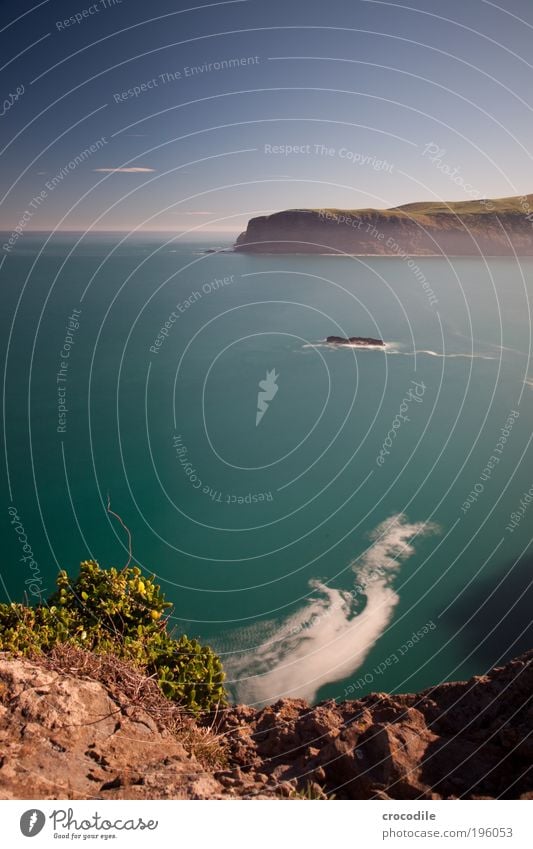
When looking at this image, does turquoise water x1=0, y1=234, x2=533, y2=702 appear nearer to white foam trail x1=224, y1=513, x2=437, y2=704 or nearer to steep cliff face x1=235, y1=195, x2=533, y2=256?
white foam trail x1=224, y1=513, x2=437, y2=704

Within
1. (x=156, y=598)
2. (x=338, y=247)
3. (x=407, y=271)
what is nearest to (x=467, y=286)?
(x=407, y=271)

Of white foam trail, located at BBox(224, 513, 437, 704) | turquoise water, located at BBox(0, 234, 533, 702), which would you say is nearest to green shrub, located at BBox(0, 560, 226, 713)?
white foam trail, located at BBox(224, 513, 437, 704)

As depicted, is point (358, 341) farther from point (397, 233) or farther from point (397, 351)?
point (397, 233)

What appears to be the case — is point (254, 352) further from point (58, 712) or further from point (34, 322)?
point (58, 712)

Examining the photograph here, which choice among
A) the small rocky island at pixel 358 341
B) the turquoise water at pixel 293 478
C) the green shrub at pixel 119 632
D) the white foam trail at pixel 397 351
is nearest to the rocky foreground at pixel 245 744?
the green shrub at pixel 119 632

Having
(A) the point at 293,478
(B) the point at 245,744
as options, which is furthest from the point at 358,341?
(B) the point at 245,744

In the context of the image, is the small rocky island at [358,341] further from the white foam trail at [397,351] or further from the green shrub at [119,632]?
the green shrub at [119,632]
